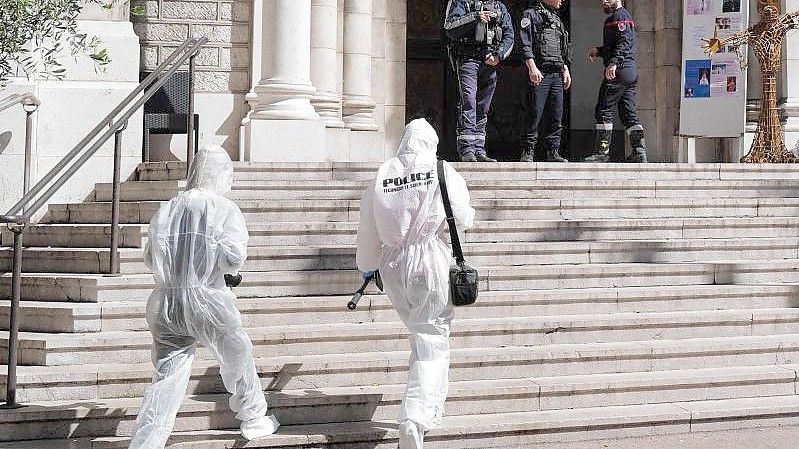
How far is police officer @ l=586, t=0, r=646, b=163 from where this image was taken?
12.1 meters

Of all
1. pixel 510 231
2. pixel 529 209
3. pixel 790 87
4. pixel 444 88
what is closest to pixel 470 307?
pixel 510 231

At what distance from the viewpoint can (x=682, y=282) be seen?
859 centimetres

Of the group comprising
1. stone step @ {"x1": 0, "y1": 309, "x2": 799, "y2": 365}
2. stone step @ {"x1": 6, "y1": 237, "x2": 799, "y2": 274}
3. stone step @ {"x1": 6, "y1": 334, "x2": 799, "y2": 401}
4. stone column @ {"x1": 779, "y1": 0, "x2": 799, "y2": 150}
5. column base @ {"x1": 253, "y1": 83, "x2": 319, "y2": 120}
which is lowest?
stone step @ {"x1": 6, "y1": 334, "x2": 799, "y2": 401}

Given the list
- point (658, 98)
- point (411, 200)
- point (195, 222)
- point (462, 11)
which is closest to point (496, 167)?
point (462, 11)

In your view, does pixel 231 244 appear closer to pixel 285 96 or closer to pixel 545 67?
pixel 285 96

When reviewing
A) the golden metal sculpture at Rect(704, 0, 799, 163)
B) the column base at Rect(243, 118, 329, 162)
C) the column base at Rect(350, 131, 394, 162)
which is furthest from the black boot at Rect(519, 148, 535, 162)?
the golden metal sculpture at Rect(704, 0, 799, 163)

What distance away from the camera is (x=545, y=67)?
38.3ft

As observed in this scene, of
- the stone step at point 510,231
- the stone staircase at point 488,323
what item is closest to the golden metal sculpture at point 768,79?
the stone staircase at point 488,323

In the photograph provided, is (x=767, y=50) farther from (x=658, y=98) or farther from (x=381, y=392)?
(x=381, y=392)

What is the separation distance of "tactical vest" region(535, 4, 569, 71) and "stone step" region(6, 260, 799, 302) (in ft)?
11.4

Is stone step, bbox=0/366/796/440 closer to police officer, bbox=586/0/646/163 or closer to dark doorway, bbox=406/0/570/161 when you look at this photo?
police officer, bbox=586/0/646/163

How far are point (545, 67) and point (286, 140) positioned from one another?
2654 millimetres

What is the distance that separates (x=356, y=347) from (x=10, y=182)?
430 cm

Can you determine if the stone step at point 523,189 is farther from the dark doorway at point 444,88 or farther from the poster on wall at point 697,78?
the dark doorway at point 444,88
